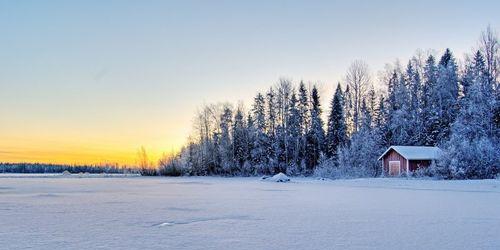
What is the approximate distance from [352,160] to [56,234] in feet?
127

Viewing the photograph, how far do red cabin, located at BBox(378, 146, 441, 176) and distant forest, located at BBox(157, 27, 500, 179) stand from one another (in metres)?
2.33

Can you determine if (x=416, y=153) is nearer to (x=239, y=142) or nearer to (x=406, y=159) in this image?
(x=406, y=159)

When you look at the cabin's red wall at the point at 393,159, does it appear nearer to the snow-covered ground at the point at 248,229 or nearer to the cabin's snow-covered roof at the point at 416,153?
the cabin's snow-covered roof at the point at 416,153

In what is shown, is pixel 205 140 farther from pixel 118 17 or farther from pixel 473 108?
pixel 118 17

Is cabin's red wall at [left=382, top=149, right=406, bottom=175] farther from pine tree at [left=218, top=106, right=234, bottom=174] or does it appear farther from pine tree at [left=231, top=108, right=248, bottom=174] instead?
pine tree at [left=218, top=106, right=234, bottom=174]

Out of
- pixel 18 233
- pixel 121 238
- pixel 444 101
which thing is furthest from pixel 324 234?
pixel 444 101

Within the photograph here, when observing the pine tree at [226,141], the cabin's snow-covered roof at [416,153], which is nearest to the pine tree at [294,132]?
the pine tree at [226,141]

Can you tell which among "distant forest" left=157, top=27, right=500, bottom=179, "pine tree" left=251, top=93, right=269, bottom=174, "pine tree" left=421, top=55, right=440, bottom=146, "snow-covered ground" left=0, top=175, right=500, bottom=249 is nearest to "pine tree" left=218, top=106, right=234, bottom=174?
"distant forest" left=157, top=27, right=500, bottom=179

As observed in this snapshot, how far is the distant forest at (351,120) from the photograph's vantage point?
43.0 metres

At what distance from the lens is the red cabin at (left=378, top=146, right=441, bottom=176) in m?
34.8

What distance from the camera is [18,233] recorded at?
6465 mm

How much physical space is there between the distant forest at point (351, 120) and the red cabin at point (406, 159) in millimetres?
2334

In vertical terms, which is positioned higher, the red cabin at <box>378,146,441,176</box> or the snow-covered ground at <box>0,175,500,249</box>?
the red cabin at <box>378,146,441,176</box>

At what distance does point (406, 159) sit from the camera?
34562 millimetres
